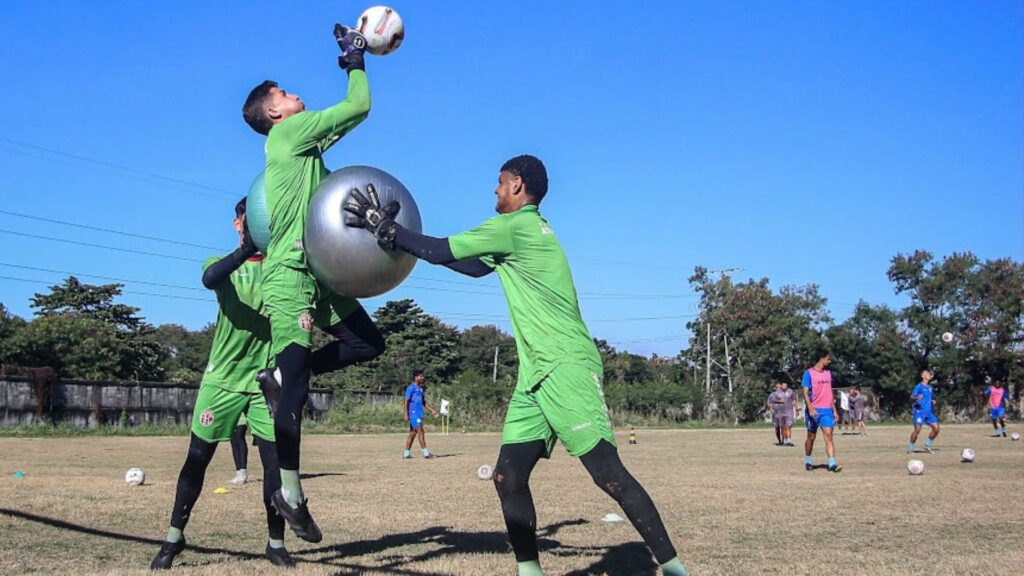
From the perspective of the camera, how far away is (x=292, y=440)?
250 inches

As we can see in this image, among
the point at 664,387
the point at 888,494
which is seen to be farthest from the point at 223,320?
the point at 664,387

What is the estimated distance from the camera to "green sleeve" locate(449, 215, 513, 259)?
18.7ft

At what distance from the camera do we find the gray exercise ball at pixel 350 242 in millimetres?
5930

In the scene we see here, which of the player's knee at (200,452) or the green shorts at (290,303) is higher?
the green shorts at (290,303)

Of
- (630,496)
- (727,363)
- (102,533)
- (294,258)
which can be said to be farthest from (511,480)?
(727,363)

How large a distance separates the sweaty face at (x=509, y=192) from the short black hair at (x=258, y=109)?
182cm

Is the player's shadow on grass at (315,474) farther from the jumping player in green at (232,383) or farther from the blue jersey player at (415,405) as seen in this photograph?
the jumping player in green at (232,383)

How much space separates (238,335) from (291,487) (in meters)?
1.64

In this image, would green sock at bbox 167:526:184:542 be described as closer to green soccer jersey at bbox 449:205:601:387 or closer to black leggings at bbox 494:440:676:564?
black leggings at bbox 494:440:676:564

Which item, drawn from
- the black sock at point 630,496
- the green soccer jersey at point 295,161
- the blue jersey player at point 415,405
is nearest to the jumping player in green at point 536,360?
the black sock at point 630,496

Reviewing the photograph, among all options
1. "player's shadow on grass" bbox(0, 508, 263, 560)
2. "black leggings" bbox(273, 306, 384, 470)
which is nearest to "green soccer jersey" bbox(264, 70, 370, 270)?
"black leggings" bbox(273, 306, 384, 470)

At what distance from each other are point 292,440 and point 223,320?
5.21 ft

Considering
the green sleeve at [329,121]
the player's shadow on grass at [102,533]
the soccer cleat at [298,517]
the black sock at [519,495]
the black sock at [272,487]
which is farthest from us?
the player's shadow on grass at [102,533]

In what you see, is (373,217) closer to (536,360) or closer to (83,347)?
(536,360)
